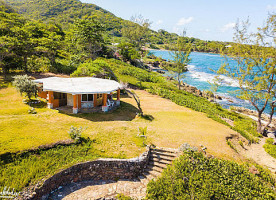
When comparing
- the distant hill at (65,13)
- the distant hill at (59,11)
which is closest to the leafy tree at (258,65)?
the distant hill at (65,13)

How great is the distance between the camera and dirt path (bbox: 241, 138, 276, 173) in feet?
46.5

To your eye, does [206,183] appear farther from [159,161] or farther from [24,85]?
[24,85]

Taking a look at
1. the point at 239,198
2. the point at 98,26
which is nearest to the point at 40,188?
the point at 239,198

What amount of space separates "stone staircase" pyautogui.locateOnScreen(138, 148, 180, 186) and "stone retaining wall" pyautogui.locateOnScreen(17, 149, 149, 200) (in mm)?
460

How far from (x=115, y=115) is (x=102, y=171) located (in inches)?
313

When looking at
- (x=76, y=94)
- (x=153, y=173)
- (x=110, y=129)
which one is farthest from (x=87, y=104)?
(x=153, y=173)

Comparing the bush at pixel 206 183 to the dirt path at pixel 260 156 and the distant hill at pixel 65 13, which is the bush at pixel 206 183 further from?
the distant hill at pixel 65 13

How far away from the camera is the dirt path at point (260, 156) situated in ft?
46.5

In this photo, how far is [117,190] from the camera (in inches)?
391

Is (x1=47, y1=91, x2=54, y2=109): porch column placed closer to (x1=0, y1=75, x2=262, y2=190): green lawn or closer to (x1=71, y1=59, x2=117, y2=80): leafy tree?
(x1=0, y1=75, x2=262, y2=190): green lawn

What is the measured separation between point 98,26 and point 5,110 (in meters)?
29.0

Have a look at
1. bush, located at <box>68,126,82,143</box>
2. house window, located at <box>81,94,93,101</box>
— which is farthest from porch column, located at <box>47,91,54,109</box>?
bush, located at <box>68,126,82,143</box>

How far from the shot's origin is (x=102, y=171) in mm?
10805

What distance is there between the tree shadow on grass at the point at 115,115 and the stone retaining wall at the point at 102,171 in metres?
6.17
